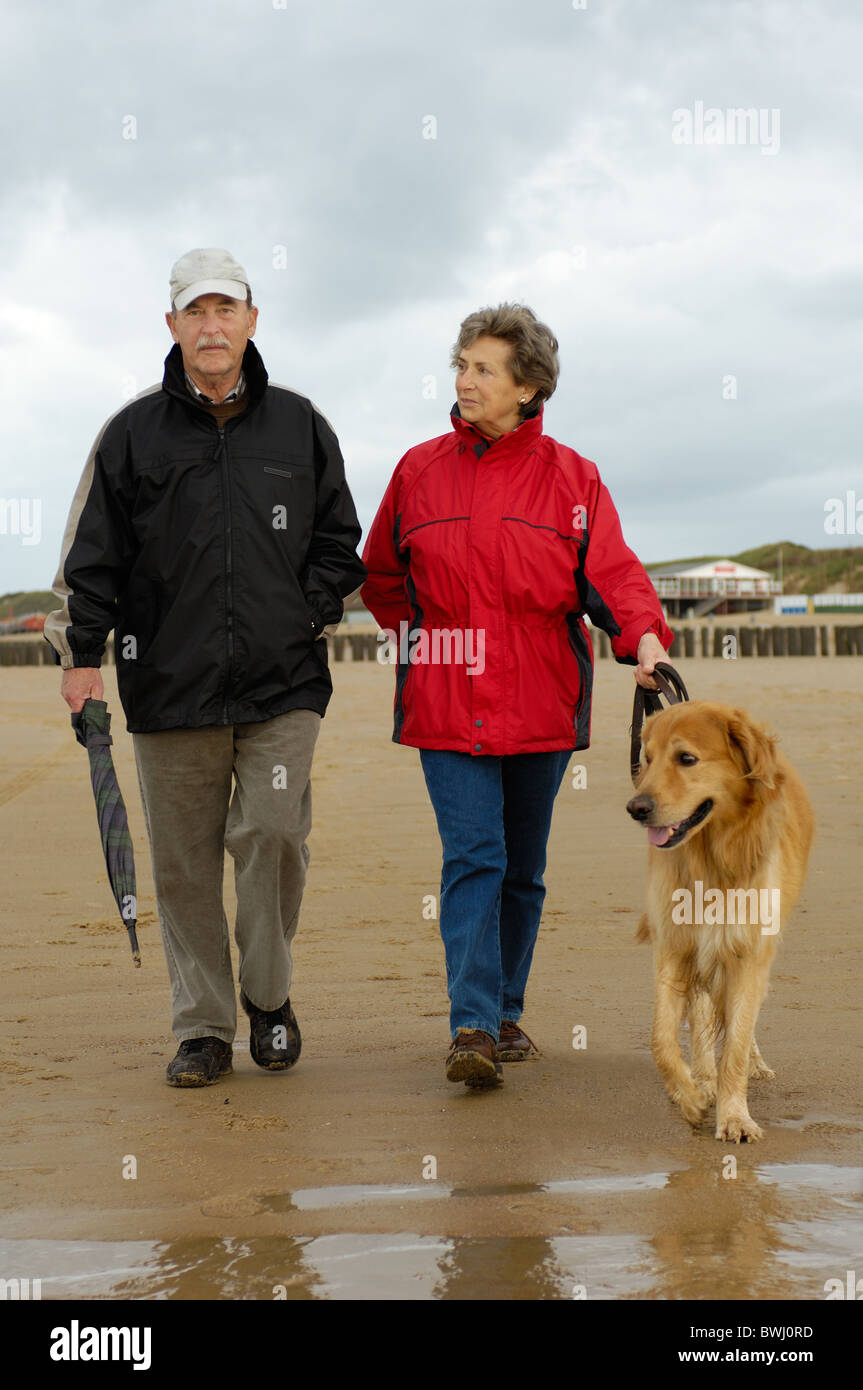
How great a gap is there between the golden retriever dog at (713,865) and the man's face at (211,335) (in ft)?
5.81

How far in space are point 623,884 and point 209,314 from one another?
464 centimetres

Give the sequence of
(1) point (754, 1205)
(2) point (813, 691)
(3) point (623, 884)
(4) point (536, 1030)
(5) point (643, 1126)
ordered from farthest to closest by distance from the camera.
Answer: (2) point (813, 691) < (3) point (623, 884) < (4) point (536, 1030) < (5) point (643, 1126) < (1) point (754, 1205)

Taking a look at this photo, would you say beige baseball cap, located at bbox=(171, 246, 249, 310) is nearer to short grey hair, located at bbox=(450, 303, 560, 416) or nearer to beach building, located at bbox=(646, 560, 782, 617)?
short grey hair, located at bbox=(450, 303, 560, 416)

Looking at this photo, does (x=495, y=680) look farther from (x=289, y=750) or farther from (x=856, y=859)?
(x=856, y=859)

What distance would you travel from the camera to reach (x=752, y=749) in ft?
13.8

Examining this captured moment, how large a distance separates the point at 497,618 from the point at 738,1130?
1731 mm

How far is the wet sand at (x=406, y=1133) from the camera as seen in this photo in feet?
10.0

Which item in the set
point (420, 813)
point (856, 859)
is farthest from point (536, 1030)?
point (420, 813)

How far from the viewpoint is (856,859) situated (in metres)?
8.59

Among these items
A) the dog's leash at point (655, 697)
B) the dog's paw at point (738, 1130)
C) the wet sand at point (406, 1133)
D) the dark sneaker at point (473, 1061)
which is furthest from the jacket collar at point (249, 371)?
the dog's paw at point (738, 1130)

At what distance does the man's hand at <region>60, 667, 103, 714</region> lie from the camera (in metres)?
4.65

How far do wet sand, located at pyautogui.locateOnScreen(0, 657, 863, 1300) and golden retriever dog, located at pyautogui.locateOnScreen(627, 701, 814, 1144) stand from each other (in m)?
0.31

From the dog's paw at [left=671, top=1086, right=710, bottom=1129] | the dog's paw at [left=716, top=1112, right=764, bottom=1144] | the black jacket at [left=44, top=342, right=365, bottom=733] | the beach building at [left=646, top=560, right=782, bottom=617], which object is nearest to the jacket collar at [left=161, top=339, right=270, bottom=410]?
the black jacket at [left=44, top=342, right=365, bottom=733]
